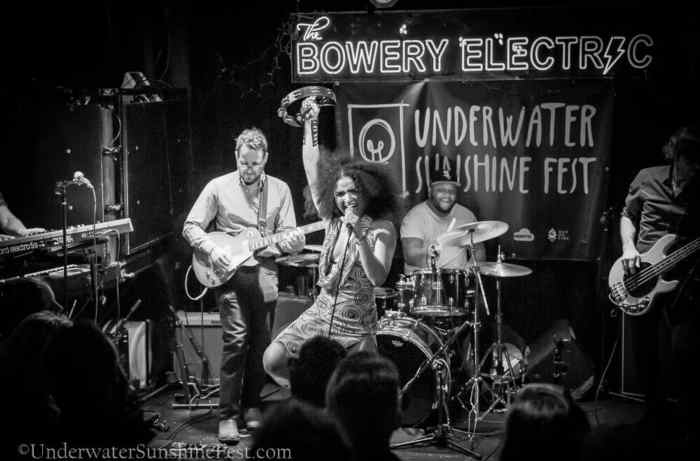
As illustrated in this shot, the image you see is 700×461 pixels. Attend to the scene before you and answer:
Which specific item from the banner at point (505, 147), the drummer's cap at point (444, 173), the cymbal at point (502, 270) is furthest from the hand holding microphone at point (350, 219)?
the drummer's cap at point (444, 173)

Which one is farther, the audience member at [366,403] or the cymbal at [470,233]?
the cymbal at [470,233]

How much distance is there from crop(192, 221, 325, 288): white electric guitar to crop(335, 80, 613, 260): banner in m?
1.45

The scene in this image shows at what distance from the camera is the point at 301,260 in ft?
23.3

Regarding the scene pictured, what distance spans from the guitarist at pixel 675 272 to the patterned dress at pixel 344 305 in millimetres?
2094

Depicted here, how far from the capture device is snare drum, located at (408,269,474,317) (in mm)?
6445

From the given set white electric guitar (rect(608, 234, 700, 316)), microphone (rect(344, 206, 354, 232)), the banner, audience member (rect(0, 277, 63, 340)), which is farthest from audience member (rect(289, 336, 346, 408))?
the banner

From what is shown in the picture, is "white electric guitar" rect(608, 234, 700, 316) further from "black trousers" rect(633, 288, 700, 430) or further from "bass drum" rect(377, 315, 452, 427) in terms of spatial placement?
"bass drum" rect(377, 315, 452, 427)

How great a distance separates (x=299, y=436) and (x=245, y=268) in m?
3.88

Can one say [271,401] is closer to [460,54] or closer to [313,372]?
[313,372]

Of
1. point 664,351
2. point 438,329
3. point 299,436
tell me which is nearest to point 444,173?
point 438,329

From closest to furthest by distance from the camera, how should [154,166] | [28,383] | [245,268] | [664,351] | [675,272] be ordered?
[28,383] → [675,272] → [664,351] → [245,268] → [154,166]

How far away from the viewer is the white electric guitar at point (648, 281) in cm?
597

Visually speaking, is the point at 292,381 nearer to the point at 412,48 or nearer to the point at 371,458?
the point at 371,458

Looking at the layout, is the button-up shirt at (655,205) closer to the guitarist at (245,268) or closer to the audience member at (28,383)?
the guitarist at (245,268)
